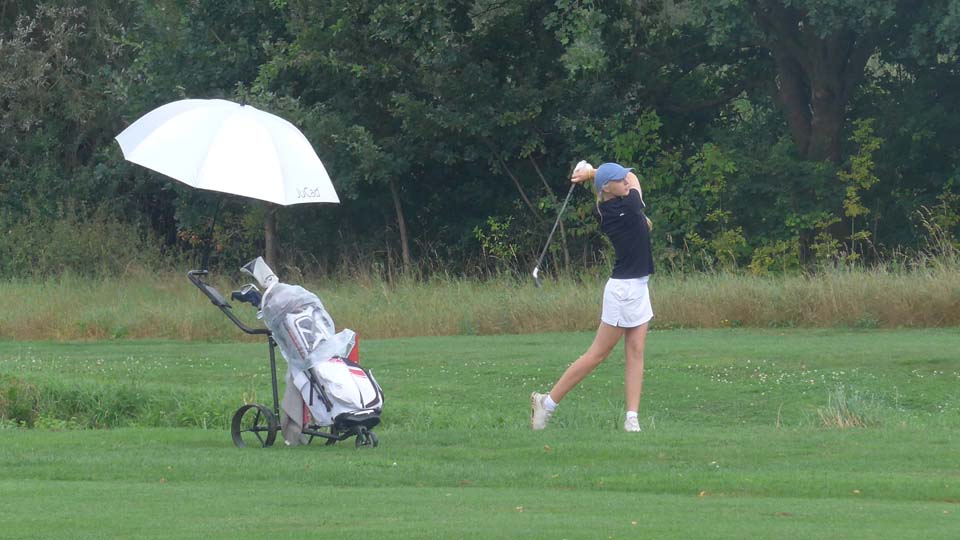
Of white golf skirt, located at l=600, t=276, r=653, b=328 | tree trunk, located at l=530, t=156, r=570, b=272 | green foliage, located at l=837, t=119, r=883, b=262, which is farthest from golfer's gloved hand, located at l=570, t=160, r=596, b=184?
green foliage, located at l=837, t=119, r=883, b=262

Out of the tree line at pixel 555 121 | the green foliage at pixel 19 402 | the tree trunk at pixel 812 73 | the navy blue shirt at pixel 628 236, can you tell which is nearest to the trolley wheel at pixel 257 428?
the navy blue shirt at pixel 628 236

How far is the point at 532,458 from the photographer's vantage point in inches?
395

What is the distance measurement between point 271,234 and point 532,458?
23999 millimetres

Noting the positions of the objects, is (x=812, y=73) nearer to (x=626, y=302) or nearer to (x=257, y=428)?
(x=626, y=302)

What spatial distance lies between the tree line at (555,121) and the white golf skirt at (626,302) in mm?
17351

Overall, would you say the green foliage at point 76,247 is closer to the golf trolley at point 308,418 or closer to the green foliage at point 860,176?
the green foliage at point 860,176

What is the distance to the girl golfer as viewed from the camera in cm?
1101

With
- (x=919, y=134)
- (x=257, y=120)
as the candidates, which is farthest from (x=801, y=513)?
(x=919, y=134)

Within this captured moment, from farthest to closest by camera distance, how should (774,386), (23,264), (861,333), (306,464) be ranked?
(23,264) → (861,333) → (774,386) → (306,464)

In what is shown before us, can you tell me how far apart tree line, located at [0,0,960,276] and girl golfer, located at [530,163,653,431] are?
17.1m

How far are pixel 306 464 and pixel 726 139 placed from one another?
76.1 feet

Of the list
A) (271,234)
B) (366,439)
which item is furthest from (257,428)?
(271,234)

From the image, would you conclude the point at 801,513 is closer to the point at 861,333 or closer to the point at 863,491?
the point at 863,491

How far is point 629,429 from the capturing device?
37.1 feet
